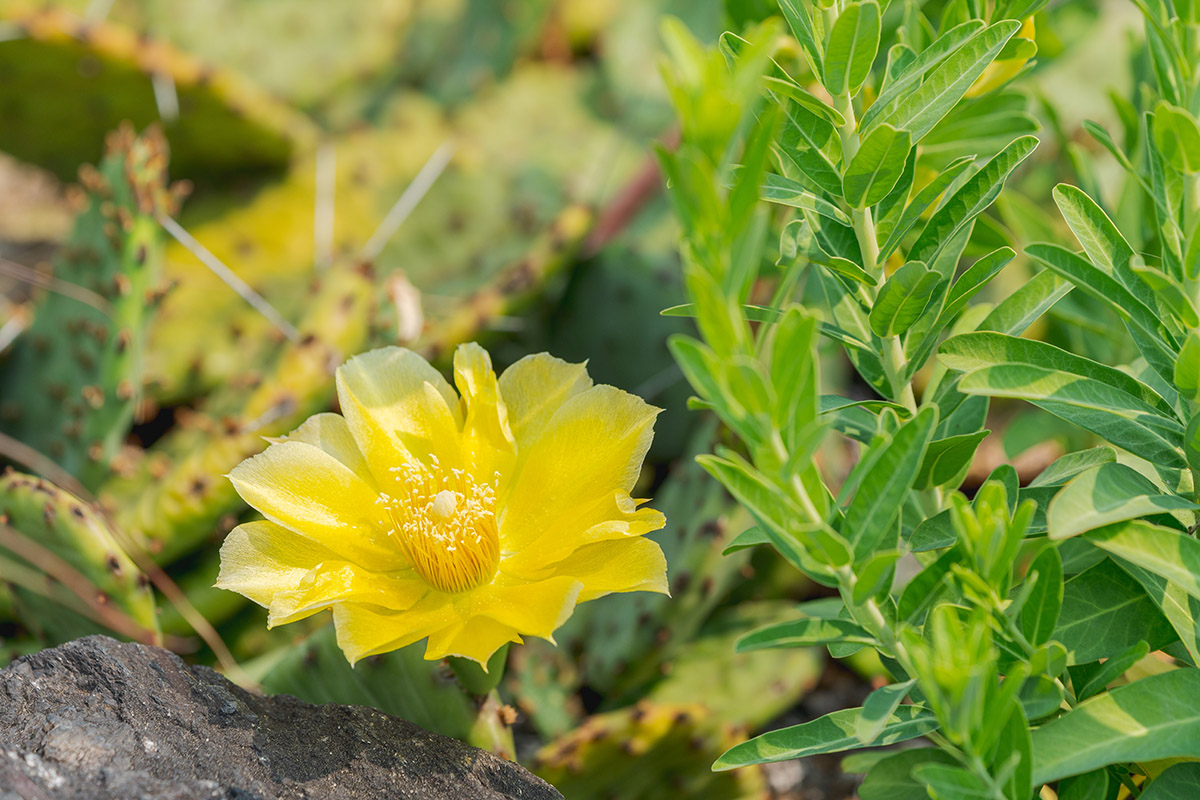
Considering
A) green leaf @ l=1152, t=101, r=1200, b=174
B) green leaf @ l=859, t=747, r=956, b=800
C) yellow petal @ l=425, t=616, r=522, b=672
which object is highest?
green leaf @ l=1152, t=101, r=1200, b=174

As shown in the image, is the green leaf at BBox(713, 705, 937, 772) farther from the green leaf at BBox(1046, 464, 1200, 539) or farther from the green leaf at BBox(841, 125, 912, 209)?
the green leaf at BBox(841, 125, 912, 209)

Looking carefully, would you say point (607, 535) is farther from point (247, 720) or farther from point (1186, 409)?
point (1186, 409)

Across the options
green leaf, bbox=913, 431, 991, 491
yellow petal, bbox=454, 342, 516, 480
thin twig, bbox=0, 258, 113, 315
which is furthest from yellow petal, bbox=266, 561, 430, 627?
thin twig, bbox=0, 258, 113, 315

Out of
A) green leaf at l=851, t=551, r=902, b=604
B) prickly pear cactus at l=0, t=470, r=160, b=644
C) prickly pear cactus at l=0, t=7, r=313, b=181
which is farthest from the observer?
prickly pear cactus at l=0, t=7, r=313, b=181

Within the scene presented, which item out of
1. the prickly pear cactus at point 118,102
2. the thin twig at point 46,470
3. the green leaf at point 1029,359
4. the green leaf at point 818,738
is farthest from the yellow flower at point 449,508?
the prickly pear cactus at point 118,102

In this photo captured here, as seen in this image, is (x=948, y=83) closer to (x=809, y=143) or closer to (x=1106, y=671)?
(x=809, y=143)

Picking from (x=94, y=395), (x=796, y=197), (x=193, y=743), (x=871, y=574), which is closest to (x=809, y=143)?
(x=796, y=197)
